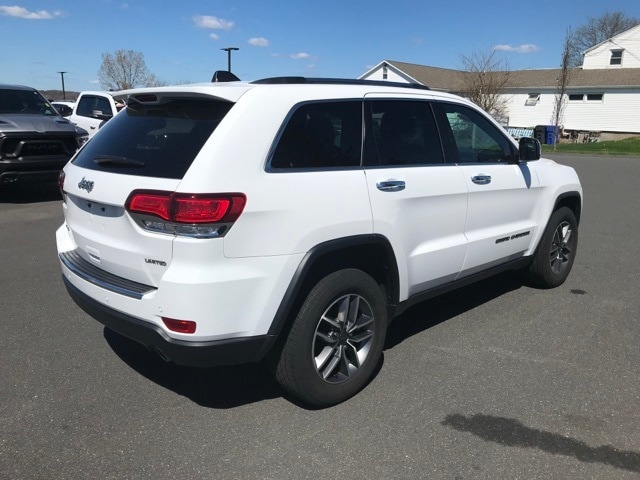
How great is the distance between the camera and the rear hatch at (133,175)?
9.62 ft

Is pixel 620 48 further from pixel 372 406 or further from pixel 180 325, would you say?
pixel 180 325

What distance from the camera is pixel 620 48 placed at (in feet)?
152

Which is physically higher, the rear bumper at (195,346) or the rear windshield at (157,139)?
the rear windshield at (157,139)

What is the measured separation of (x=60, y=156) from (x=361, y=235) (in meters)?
8.68

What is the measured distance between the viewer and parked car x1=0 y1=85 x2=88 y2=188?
977 cm

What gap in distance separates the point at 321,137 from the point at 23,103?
978 cm

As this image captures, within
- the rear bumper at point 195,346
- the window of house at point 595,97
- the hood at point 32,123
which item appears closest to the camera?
the rear bumper at point 195,346

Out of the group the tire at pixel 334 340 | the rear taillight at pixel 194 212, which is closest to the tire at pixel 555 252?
the tire at pixel 334 340

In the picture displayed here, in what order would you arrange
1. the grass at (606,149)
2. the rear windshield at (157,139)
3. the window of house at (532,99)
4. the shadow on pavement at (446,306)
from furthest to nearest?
the window of house at (532,99) < the grass at (606,149) < the shadow on pavement at (446,306) < the rear windshield at (157,139)

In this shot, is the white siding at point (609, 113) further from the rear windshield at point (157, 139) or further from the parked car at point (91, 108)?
the rear windshield at point (157, 139)

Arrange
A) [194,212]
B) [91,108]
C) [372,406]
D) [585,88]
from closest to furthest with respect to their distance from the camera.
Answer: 1. [194,212]
2. [372,406]
3. [91,108]
4. [585,88]

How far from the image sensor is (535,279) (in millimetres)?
5617

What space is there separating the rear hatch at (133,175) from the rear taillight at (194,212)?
0.05 meters

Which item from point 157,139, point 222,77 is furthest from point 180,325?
point 222,77
